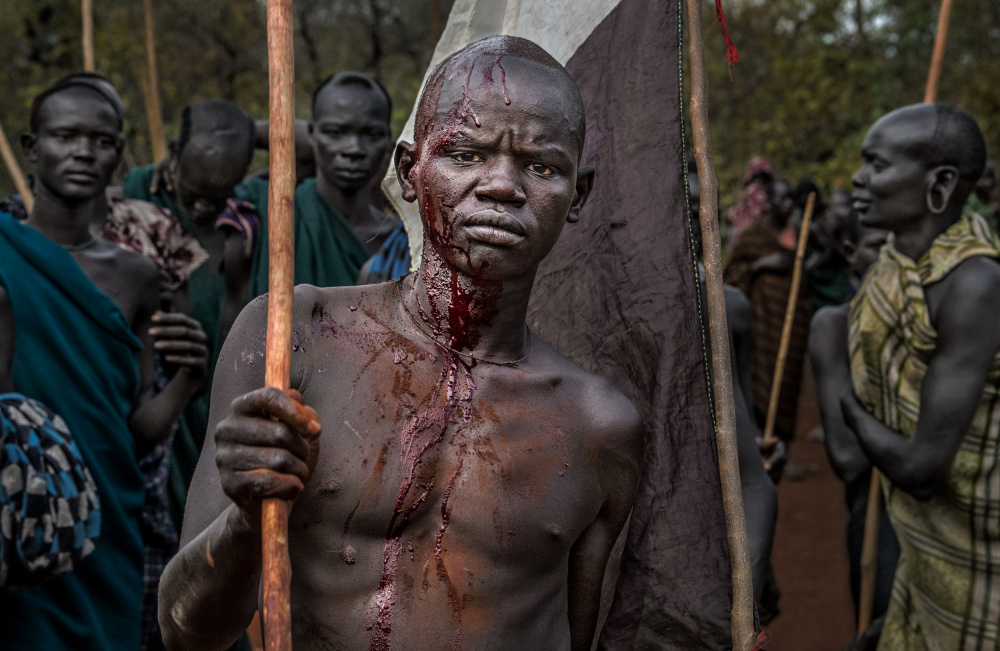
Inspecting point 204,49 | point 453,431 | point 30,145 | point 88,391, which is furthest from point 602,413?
point 204,49

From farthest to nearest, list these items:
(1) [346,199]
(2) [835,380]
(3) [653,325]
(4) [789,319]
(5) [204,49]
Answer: (5) [204,49] → (1) [346,199] → (4) [789,319] → (2) [835,380] → (3) [653,325]

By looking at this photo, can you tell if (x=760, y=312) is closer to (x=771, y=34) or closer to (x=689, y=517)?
A: (x=689, y=517)

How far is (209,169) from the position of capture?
170 inches

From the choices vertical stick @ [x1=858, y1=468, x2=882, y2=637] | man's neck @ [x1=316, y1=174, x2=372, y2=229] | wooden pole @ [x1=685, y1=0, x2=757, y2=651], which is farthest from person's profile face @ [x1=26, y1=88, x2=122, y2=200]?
vertical stick @ [x1=858, y1=468, x2=882, y2=637]

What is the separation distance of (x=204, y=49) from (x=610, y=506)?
411 inches

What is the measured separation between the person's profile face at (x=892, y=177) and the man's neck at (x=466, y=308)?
77.6 inches

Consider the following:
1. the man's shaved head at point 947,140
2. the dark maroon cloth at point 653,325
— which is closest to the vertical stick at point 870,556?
the man's shaved head at point 947,140

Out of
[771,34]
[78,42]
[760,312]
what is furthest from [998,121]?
[78,42]

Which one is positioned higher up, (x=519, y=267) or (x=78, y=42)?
(x=78, y=42)

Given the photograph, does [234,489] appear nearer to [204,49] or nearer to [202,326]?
[202,326]

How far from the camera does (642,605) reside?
6.72ft

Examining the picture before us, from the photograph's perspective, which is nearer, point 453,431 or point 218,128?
point 453,431

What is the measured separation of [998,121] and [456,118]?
1076 cm

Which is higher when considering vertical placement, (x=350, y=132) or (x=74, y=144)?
(x=350, y=132)
